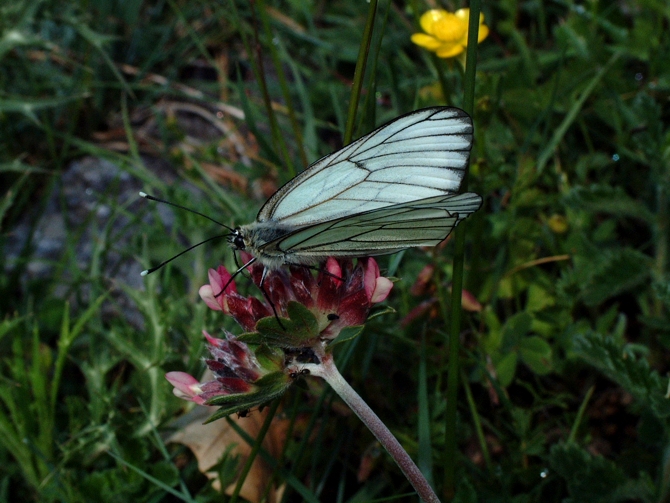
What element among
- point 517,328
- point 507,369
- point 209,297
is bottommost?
point 507,369

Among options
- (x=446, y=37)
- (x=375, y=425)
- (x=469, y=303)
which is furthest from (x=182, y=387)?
(x=446, y=37)

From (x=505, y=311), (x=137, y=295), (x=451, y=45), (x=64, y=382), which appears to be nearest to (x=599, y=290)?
(x=505, y=311)

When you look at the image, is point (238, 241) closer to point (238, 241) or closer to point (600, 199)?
point (238, 241)

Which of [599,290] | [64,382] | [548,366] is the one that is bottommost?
[64,382]

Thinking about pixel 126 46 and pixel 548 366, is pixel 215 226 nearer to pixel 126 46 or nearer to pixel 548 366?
pixel 548 366

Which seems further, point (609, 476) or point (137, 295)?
point (137, 295)

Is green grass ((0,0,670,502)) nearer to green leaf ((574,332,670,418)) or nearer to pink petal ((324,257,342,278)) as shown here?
green leaf ((574,332,670,418))

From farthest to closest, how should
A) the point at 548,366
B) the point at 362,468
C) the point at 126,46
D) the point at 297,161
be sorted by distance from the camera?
the point at 126,46 < the point at 297,161 < the point at 548,366 < the point at 362,468
